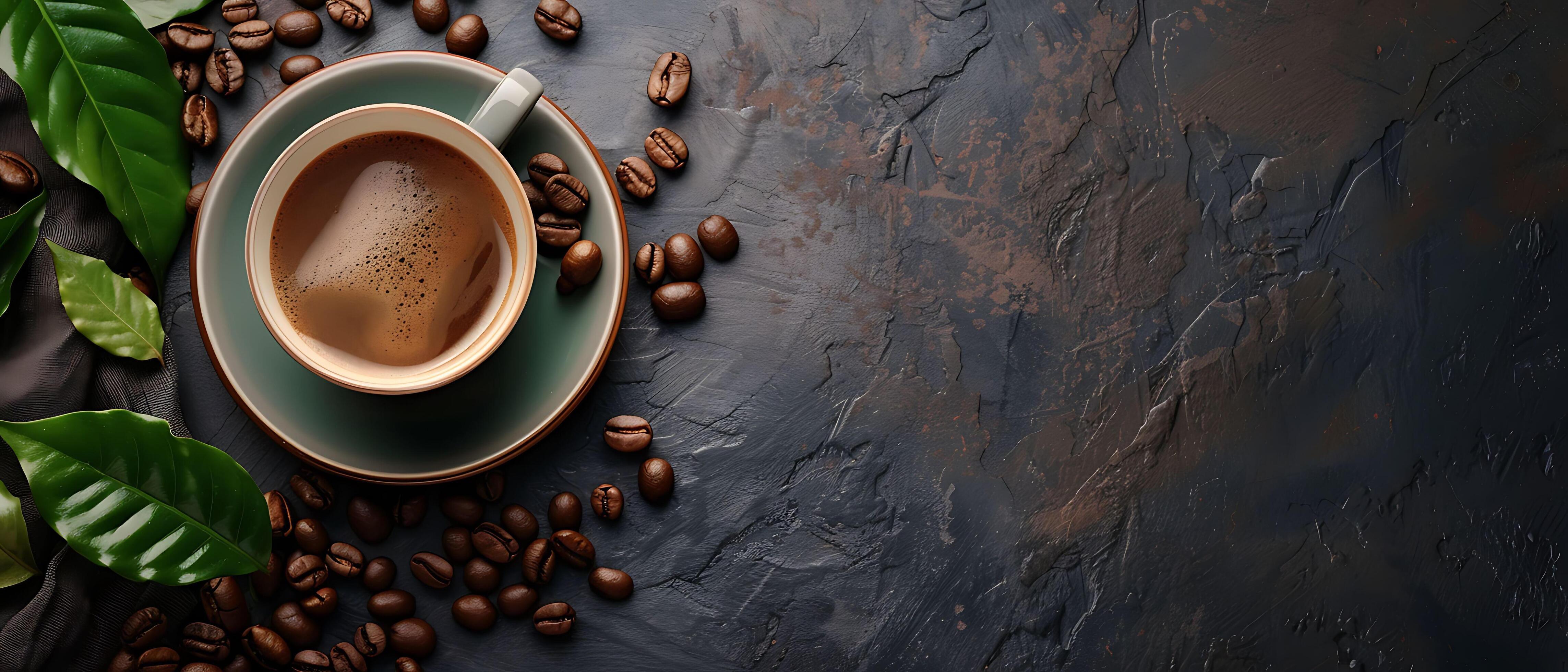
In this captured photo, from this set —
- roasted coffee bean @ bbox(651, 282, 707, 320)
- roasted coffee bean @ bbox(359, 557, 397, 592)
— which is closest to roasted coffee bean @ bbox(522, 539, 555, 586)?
roasted coffee bean @ bbox(359, 557, 397, 592)

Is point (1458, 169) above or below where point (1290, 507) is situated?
above

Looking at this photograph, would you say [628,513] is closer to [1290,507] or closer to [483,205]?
[483,205]

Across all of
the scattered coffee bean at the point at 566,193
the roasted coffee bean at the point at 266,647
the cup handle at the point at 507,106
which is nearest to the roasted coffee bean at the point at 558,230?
the scattered coffee bean at the point at 566,193

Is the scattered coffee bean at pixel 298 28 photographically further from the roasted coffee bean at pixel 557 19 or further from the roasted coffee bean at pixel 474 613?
the roasted coffee bean at pixel 474 613

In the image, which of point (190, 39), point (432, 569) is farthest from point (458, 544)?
point (190, 39)

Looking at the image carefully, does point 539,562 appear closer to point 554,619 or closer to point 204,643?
point 554,619

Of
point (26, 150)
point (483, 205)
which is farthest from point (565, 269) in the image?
point (26, 150)

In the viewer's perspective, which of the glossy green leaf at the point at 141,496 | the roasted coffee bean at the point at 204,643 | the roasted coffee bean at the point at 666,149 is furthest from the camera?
the roasted coffee bean at the point at 666,149
